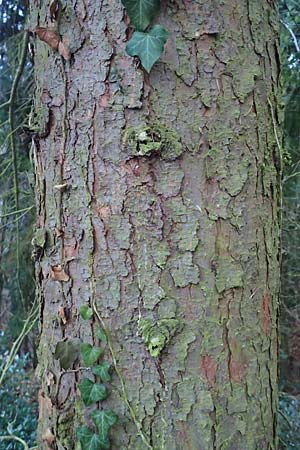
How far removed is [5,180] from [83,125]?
1530 mm

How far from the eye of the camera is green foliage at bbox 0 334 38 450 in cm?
287

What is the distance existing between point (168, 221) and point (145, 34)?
286 mm

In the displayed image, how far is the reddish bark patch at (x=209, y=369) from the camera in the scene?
2.62ft

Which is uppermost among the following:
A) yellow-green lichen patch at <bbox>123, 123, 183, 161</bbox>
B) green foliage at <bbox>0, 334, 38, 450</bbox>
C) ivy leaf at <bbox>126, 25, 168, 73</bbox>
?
ivy leaf at <bbox>126, 25, 168, 73</bbox>

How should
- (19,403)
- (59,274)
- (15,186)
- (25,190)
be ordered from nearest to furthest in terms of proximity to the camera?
1. (59,274)
2. (15,186)
3. (25,190)
4. (19,403)

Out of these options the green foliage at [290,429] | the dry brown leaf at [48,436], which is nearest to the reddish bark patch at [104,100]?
the dry brown leaf at [48,436]

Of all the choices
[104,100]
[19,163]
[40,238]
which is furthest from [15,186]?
[104,100]

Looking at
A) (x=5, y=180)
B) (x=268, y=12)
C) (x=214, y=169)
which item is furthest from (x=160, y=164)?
(x=5, y=180)

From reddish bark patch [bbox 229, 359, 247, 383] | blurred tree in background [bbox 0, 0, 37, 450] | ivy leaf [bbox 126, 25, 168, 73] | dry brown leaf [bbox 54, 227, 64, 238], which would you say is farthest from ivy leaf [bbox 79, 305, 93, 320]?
blurred tree in background [bbox 0, 0, 37, 450]

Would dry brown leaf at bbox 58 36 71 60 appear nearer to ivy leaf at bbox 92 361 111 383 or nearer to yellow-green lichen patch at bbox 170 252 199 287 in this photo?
yellow-green lichen patch at bbox 170 252 199 287

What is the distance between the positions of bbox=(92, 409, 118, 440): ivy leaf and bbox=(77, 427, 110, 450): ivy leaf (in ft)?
0.03

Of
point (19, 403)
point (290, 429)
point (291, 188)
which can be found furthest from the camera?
point (19, 403)

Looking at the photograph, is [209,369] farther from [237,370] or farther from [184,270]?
[184,270]

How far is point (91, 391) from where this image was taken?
802 millimetres
